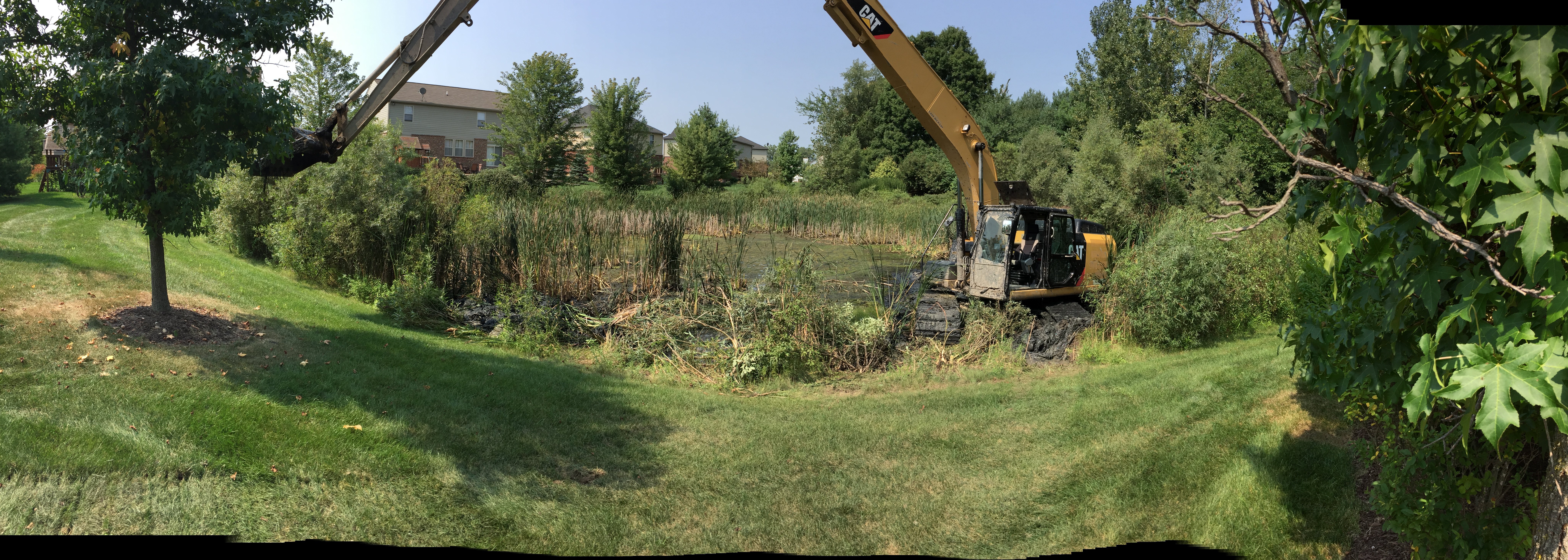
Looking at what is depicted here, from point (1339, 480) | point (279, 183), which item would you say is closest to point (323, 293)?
point (279, 183)

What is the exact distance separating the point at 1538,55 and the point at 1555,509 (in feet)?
5.35

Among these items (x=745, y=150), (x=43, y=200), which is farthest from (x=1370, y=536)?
(x=745, y=150)

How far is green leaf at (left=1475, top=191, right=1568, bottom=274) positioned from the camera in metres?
2.07

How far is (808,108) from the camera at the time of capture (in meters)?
59.8

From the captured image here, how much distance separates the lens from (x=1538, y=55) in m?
2.01

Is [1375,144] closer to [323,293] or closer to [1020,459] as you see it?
[1020,459]

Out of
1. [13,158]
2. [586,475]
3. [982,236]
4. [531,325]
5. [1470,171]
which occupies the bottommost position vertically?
[586,475]

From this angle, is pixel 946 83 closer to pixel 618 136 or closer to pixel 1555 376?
pixel 618 136

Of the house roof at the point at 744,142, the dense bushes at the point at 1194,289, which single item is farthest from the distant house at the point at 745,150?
the dense bushes at the point at 1194,289

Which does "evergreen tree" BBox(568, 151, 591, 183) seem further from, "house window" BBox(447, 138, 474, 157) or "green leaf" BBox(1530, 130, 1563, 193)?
"green leaf" BBox(1530, 130, 1563, 193)

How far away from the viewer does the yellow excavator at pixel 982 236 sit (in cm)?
1152

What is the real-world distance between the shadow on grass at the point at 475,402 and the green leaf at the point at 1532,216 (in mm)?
5061

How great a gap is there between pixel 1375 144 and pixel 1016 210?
28.9 feet

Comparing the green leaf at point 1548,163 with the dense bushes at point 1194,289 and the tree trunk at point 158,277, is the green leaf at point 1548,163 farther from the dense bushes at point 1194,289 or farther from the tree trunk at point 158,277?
the tree trunk at point 158,277
